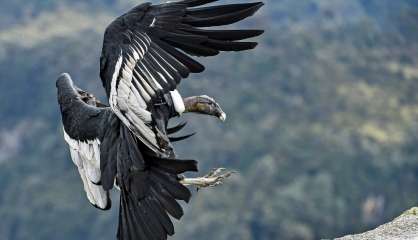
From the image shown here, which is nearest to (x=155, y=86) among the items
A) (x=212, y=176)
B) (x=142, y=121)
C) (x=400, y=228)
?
(x=142, y=121)

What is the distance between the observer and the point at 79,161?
1487cm

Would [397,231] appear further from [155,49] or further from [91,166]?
[155,49]

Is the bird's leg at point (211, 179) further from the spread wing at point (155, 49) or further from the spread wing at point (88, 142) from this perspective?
the spread wing at point (155, 49)

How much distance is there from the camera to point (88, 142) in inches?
573

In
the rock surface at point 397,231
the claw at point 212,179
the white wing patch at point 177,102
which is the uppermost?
the white wing patch at point 177,102

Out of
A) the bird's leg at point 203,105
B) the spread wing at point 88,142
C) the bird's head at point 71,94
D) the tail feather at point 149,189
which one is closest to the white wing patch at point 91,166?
the spread wing at point 88,142

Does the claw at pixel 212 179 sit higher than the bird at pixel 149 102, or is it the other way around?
the bird at pixel 149 102

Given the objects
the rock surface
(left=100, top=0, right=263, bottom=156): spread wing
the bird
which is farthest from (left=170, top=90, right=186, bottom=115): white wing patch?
the rock surface

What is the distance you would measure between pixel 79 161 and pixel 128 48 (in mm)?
2427

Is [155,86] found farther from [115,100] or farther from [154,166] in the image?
[154,166]

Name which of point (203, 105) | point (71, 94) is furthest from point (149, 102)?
point (71, 94)

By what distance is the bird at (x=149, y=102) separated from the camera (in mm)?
12711

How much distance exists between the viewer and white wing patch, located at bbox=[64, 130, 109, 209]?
14.4m

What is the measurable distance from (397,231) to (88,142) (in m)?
4.68
